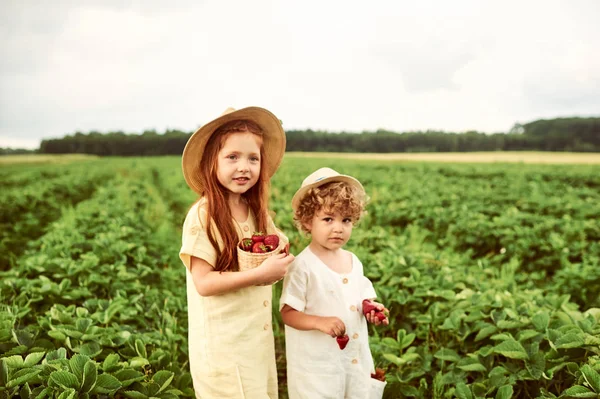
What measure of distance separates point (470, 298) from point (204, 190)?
224cm

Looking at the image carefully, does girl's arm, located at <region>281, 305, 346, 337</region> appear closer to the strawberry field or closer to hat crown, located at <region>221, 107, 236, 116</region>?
the strawberry field

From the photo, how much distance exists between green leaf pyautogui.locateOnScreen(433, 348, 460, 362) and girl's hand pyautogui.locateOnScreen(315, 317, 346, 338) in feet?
3.89

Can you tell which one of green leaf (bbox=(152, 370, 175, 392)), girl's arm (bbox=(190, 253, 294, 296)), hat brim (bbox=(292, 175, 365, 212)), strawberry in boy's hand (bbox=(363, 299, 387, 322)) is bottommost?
green leaf (bbox=(152, 370, 175, 392))

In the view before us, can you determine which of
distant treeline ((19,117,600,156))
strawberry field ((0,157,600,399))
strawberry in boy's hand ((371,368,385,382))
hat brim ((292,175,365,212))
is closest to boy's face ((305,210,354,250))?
hat brim ((292,175,365,212))

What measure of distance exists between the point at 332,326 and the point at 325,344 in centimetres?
20

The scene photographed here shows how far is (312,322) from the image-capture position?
1987mm

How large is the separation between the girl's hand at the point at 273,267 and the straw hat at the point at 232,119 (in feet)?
1.78

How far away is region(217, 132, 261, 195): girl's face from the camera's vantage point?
1980mm

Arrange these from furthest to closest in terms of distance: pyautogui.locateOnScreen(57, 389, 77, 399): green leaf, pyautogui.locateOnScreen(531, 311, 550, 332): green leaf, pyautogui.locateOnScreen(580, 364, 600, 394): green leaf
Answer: pyautogui.locateOnScreen(531, 311, 550, 332): green leaf → pyautogui.locateOnScreen(580, 364, 600, 394): green leaf → pyautogui.locateOnScreen(57, 389, 77, 399): green leaf

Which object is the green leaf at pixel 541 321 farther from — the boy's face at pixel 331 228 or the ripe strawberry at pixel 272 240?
the ripe strawberry at pixel 272 240

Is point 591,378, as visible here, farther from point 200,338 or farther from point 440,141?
point 440,141

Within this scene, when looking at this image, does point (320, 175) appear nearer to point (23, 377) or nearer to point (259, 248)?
point (259, 248)

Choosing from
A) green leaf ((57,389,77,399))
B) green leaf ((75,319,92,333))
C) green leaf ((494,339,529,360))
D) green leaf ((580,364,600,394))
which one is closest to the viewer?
green leaf ((57,389,77,399))

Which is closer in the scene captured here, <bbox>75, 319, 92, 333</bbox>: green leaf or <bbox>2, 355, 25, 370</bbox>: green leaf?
<bbox>2, 355, 25, 370</bbox>: green leaf
